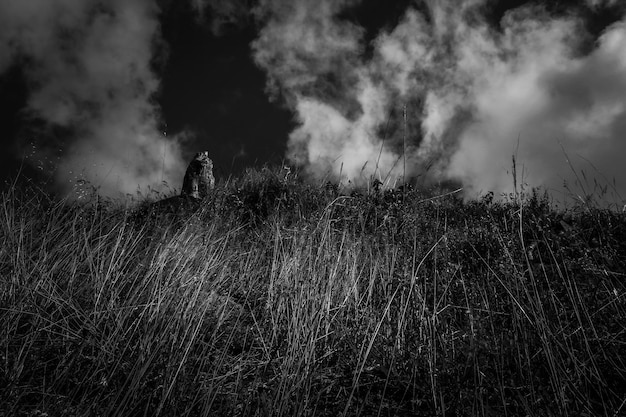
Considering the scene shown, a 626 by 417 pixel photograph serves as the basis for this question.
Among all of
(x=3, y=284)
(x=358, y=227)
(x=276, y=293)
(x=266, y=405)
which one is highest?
(x=358, y=227)

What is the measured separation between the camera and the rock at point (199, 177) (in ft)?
27.7

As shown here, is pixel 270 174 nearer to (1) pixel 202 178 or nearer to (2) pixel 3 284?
(1) pixel 202 178

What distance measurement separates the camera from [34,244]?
3926 mm

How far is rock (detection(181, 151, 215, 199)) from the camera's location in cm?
845

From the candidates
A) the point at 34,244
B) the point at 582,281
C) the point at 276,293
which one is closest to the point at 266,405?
the point at 276,293

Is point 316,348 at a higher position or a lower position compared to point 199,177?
lower

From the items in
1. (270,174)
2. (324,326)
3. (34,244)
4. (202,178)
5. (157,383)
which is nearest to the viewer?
(157,383)

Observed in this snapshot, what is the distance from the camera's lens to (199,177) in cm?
873

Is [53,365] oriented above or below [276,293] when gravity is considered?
below

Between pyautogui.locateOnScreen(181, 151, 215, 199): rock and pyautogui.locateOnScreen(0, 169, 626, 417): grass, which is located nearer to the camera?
pyautogui.locateOnScreen(0, 169, 626, 417): grass

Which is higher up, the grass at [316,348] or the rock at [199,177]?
the rock at [199,177]

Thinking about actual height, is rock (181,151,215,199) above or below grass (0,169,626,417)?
above

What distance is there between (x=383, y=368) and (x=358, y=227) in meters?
3.26

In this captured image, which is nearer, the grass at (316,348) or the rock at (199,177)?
the grass at (316,348)
